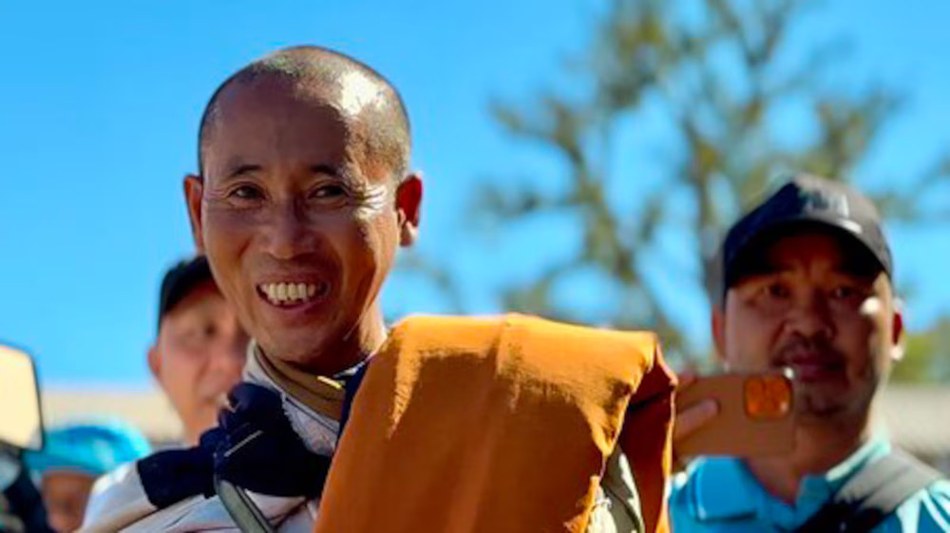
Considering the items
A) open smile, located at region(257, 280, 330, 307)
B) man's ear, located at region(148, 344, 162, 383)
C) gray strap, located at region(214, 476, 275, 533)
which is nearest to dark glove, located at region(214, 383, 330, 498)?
gray strap, located at region(214, 476, 275, 533)

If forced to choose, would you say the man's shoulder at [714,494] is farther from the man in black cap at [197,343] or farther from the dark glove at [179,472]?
the dark glove at [179,472]

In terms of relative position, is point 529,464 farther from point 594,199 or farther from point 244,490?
point 594,199

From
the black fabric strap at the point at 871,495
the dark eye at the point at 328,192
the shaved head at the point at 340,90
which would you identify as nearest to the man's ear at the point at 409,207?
the shaved head at the point at 340,90

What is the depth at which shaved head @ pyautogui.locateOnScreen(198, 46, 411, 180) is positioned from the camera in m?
2.08

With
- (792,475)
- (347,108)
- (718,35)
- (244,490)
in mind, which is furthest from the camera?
(718,35)

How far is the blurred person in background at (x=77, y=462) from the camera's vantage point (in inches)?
203

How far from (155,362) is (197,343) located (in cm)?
29

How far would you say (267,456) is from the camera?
1.96 meters

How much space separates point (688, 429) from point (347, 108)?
112cm

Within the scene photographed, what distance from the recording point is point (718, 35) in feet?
83.1

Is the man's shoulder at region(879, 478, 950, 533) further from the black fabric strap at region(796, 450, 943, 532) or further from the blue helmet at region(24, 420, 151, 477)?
the blue helmet at region(24, 420, 151, 477)

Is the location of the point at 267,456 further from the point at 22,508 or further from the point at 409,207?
the point at 22,508

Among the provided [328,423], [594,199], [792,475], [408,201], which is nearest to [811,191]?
[792,475]

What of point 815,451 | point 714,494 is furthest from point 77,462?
point 815,451
